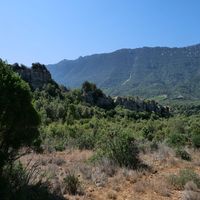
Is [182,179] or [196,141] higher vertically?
[182,179]

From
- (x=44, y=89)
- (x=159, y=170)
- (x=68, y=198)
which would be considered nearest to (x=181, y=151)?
(x=159, y=170)

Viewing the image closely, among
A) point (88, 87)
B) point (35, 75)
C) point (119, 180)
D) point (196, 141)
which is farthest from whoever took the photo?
point (88, 87)

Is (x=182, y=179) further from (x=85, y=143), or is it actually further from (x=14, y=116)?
(x=85, y=143)

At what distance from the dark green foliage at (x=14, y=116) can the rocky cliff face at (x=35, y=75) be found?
53.3m

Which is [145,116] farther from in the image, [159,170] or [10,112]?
[10,112]

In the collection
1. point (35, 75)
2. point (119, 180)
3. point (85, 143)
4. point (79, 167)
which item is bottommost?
point (85, 143)

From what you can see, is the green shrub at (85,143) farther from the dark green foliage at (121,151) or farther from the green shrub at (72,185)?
the green shrub at (72,185)

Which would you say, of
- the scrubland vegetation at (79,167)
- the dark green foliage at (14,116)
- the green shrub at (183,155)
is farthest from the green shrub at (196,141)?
the dark green foliage at (14,116)

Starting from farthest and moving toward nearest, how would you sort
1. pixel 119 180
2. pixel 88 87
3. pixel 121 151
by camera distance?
pixel 88 87 → pixel 121 151 → pixel 119 180

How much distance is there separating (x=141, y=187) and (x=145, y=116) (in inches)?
2337

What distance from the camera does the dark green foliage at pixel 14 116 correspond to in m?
9.02

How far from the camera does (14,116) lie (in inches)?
364

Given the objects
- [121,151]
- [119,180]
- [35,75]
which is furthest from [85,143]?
[35,75]

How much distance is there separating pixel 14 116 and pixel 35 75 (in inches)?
2278
